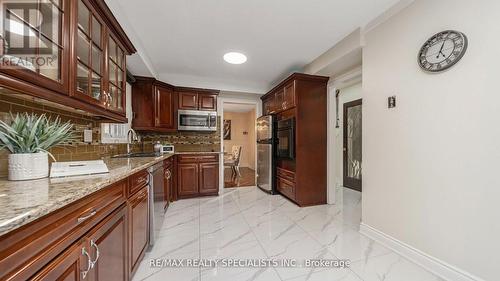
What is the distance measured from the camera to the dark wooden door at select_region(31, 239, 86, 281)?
0.65 metres

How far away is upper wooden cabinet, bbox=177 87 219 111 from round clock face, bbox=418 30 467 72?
3.18m

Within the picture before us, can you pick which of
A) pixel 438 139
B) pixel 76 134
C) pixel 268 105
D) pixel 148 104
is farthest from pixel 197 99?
pixel 438 139

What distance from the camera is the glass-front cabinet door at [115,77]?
5.68ft

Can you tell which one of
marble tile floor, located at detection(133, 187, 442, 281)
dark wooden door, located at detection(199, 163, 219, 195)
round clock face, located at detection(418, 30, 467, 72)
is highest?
round clock face, located at detection(418, 30, 467, 72)

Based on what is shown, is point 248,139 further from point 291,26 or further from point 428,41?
point 428,41

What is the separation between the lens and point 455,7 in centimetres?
149

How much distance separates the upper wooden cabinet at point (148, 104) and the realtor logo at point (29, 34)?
2349 mm

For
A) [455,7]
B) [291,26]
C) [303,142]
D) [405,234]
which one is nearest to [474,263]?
[405,234]

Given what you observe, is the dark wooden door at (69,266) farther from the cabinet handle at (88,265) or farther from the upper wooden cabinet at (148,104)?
the upper wooden cabinet at (148,104)

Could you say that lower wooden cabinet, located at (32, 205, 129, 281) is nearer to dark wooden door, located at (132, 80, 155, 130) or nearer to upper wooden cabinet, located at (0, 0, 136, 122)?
upper wooden cabinet, located at (0, 0, 136, 122)

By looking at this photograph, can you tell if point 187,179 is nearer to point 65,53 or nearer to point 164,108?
point 164,108

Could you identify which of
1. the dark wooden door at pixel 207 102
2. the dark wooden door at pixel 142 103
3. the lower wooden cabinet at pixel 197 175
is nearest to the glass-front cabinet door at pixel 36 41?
the dark wooden door at pixel 142 103

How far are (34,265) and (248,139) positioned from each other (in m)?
7.29

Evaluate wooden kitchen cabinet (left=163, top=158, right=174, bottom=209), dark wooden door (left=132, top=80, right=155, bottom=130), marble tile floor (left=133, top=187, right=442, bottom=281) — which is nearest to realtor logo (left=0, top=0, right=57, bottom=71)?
marble tile floor (left=133, top=187, right=442, bottom=281)
